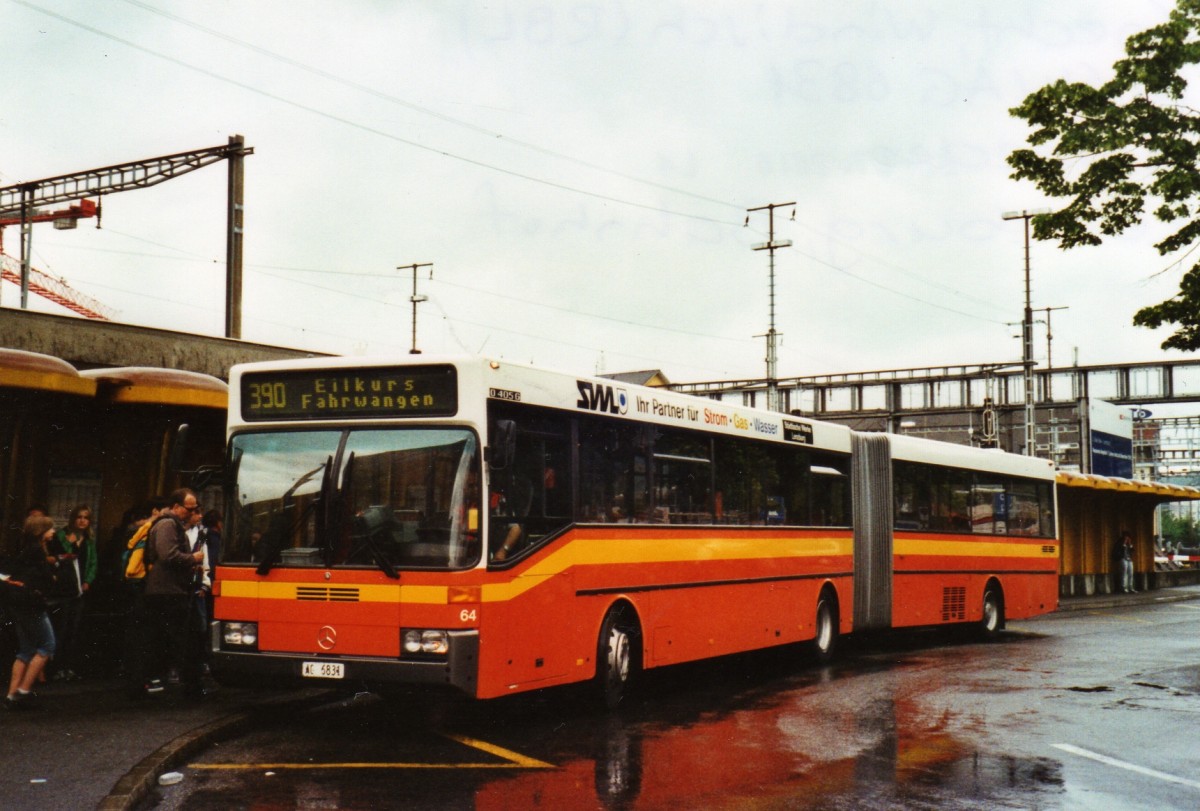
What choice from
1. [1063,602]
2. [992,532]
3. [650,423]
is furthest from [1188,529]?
[650,423]

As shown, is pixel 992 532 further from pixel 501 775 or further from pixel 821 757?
pixel 501 775

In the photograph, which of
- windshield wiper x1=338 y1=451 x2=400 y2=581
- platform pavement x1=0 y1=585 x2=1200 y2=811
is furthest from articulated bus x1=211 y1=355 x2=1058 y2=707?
platform pavement x1=0 y1=585 x2=1200 y2=811

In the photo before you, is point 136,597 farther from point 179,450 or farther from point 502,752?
point 502,752

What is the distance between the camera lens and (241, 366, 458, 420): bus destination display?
10.2 metres

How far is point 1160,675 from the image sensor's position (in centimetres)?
1536

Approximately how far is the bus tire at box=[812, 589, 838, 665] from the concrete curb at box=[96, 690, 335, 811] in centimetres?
688

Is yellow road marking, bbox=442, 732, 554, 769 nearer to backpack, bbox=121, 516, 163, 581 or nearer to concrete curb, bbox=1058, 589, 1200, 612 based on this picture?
backpack, bbox=121, 516, 163, 581

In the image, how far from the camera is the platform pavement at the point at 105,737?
773 centimetres

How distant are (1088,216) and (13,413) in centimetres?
1500

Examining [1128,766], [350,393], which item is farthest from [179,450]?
[1128,766]

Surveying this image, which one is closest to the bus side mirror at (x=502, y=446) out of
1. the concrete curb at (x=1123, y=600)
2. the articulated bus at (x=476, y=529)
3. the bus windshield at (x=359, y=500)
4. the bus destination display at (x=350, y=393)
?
the articulated bus at (x=476, y=529)

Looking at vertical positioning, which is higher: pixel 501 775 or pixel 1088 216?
pixel 1088 216

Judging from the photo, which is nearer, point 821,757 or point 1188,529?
point 821,757

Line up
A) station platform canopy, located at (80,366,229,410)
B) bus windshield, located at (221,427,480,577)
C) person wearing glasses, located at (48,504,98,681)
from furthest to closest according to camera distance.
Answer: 1. station platform canopy, located at (80,366,229,410)
2. person wearing glasses, located at (48,504,98,681)
3. bus windshield, located at (221,427,480,577)
